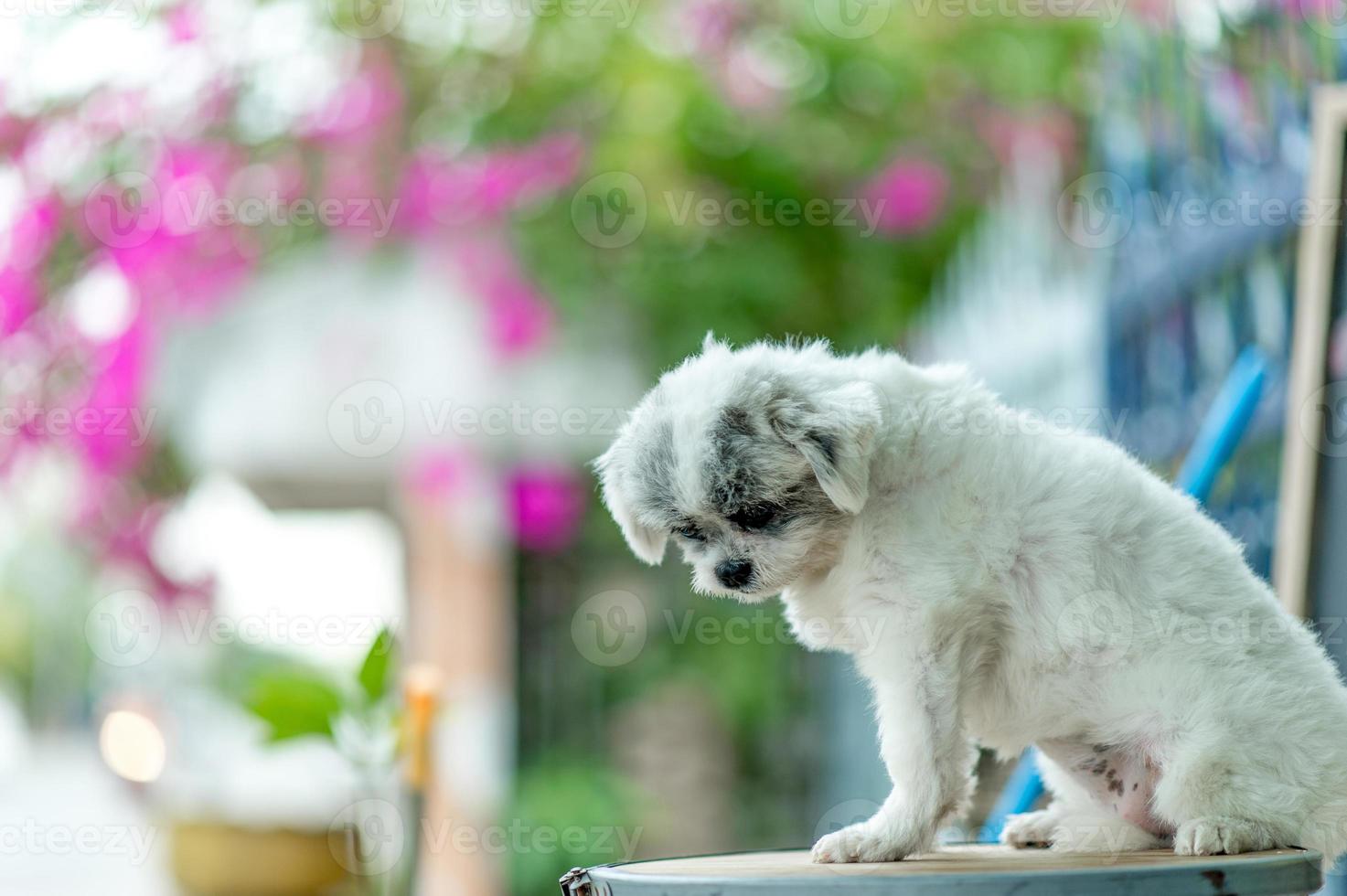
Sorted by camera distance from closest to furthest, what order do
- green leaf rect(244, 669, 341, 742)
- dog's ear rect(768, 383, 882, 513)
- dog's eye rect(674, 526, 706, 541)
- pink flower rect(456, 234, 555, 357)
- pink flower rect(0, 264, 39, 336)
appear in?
dog's ear rect(768, 383, 882, 513) < dog's eye rect(674, 526, 706, 541) < green leaf rect(244, 669, 341, 742) < pink flower rect(0, 264, 39, 336) < pink flower rect(456, 234, 555, 357)

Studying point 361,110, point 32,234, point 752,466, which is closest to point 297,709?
point 752,466

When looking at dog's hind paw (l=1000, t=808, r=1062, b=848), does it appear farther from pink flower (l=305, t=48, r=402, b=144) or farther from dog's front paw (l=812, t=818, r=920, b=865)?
pink flower (l=305, t=48, r=402, b=144)

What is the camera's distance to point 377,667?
3.45m

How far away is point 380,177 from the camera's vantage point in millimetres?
6004

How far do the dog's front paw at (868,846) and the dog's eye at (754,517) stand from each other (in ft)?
1.42

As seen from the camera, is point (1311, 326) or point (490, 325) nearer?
point (1311, 326)

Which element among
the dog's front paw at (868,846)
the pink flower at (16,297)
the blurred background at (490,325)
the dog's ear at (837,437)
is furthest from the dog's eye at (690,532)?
the pink flower at (16,297)

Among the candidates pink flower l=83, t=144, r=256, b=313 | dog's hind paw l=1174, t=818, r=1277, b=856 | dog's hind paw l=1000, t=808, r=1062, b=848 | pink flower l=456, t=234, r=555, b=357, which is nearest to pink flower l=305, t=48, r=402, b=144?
pink flower l=83, t=144, r=256, b=313

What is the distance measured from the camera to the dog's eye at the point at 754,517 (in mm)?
1950

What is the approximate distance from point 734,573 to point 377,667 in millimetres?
1743

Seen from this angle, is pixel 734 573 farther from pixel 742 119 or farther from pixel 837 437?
pixel 742 119

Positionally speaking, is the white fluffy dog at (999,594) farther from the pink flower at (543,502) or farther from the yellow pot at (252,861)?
the yellow pot at (252,861)

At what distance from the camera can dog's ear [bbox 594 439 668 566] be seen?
2.09 m

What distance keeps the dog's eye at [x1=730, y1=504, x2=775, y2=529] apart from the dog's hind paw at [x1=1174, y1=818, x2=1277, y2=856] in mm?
685
